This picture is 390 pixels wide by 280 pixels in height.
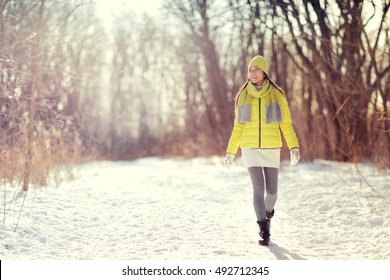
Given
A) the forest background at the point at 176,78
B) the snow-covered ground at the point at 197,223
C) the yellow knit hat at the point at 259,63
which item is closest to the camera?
the snow-covered ground at the point at 197,223

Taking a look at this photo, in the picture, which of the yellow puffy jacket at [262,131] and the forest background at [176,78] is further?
the forest background at [176,78]

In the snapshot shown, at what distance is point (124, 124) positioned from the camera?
791 inches

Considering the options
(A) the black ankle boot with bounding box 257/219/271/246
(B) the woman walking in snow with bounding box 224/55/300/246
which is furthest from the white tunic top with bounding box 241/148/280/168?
(A) the black ankle boot with bounding box 257/219/271/246

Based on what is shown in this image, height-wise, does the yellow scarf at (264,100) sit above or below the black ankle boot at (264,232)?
above

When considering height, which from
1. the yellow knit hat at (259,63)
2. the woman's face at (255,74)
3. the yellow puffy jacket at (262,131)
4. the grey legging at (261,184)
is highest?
the yellow knit hat at (259,63)

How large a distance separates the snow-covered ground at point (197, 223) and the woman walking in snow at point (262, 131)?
1.41 feet

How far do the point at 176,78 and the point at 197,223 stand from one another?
14446 millimetres

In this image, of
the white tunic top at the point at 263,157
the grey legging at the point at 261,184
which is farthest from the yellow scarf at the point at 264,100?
the grey legging at the point at 261,184

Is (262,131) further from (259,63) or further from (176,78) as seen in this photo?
(176,78)

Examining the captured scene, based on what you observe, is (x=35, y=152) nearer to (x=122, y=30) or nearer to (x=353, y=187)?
(x=353, y=187)

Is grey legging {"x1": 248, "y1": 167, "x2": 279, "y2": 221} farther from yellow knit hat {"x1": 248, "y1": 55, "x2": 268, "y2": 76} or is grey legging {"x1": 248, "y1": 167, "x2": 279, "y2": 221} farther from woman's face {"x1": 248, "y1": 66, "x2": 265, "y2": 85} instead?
yellow knit hat {"x1": 248, "y1": 55, "x2": 268, "y2": 76}

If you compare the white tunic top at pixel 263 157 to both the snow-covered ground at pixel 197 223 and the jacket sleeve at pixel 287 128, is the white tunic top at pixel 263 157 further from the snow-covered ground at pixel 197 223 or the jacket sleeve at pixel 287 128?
the snow-covered ground at pixel 197 223

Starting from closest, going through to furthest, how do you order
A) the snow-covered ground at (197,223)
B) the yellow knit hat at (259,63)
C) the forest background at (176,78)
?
the snow-covered ground at (197,223) < the yellow knit hat at (259,63) < the forest background at (176,78)

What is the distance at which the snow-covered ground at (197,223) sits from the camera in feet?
13.5
